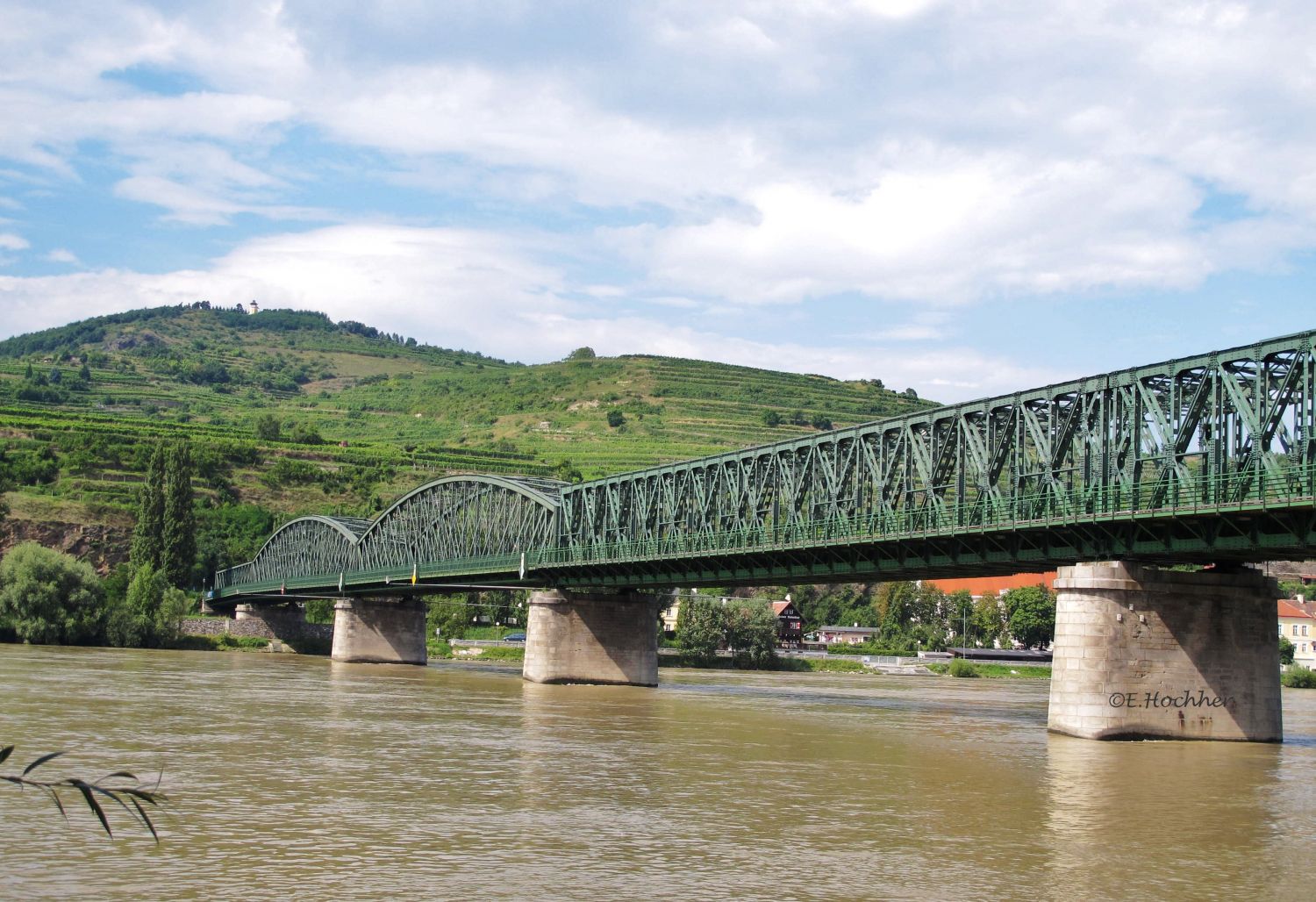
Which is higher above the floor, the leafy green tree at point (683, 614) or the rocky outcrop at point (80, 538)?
the rocky outcrop at point (80, 538)

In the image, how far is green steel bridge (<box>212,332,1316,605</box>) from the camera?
4441 centimetres

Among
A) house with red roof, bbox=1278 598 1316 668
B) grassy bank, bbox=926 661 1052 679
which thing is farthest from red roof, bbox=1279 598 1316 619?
grassy bank, bbox=926 661 1052 679

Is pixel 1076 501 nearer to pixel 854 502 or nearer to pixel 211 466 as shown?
pixel 854 502

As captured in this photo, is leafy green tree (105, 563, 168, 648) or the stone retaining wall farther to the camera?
the stone retaining wall

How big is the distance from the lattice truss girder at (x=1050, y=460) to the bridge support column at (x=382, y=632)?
41.4 metres

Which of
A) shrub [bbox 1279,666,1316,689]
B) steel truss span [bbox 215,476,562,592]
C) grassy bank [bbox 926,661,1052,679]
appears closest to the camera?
steel truss span [bbox 215,476,562,592]

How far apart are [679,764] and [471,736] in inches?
407

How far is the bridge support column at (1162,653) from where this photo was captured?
45406 mm

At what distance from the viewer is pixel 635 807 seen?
3116 cm

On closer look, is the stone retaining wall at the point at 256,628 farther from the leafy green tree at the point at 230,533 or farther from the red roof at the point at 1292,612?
the red roof at the point at 1292,612

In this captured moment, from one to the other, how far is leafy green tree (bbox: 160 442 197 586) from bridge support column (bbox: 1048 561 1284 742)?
11985 cm

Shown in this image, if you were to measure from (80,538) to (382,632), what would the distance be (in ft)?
198

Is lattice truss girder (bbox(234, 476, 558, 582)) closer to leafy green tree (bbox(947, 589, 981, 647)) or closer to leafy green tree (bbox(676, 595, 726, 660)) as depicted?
leafy green tree (bbox(676, 595, 726, 660))

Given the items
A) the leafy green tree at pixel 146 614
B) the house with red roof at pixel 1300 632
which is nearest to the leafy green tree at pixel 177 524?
the leafy green tree at pixel 146 614
